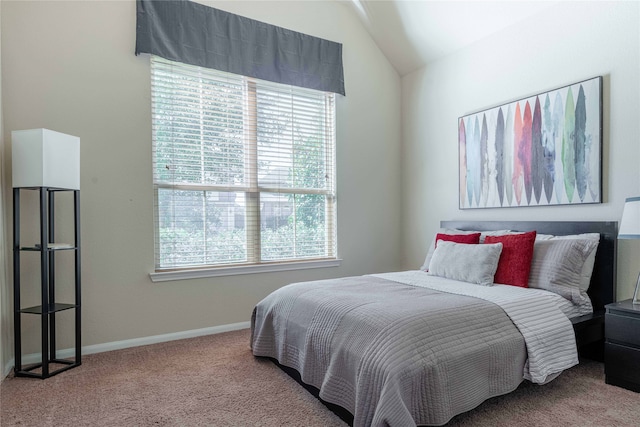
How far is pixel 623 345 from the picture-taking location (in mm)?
2188

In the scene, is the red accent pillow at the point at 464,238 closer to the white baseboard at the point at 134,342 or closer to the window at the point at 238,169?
the window at the point at 238,169

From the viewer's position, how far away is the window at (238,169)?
126 inches

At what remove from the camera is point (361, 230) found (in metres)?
4.18

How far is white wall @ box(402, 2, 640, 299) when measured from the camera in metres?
2.60

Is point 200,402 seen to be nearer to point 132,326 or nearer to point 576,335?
point 132,326

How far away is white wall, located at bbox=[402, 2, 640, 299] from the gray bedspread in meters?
1.39

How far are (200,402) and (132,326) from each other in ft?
4.13

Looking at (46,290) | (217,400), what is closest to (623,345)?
(217,400)

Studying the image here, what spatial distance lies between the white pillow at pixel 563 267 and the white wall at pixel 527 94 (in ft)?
0.98

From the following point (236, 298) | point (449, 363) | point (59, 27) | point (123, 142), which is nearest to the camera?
point (449, 363)

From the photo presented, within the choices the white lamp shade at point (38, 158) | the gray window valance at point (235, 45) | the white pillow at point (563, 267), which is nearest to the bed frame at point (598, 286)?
the white pillow at point (563, 267)

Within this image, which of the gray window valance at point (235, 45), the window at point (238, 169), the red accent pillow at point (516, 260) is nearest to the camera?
the red accent pillow at point (516, 260)

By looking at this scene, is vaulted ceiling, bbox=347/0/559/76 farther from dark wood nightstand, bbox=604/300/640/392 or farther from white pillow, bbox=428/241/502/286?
dark wood nightstand, bbox=604/300/640/392

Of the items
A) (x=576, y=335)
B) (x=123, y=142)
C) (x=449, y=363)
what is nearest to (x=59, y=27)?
(x=123, y=142)
